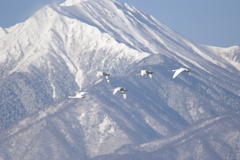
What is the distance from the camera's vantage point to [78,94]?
139500mm

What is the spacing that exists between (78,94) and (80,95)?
1.44 metres

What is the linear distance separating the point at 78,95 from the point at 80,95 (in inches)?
37.6

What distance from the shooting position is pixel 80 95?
138m

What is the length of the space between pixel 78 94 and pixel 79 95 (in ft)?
3.80

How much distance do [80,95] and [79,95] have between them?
1.02 feet

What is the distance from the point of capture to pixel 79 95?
138 metres

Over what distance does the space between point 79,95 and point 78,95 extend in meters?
0.66

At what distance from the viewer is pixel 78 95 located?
139000mm
